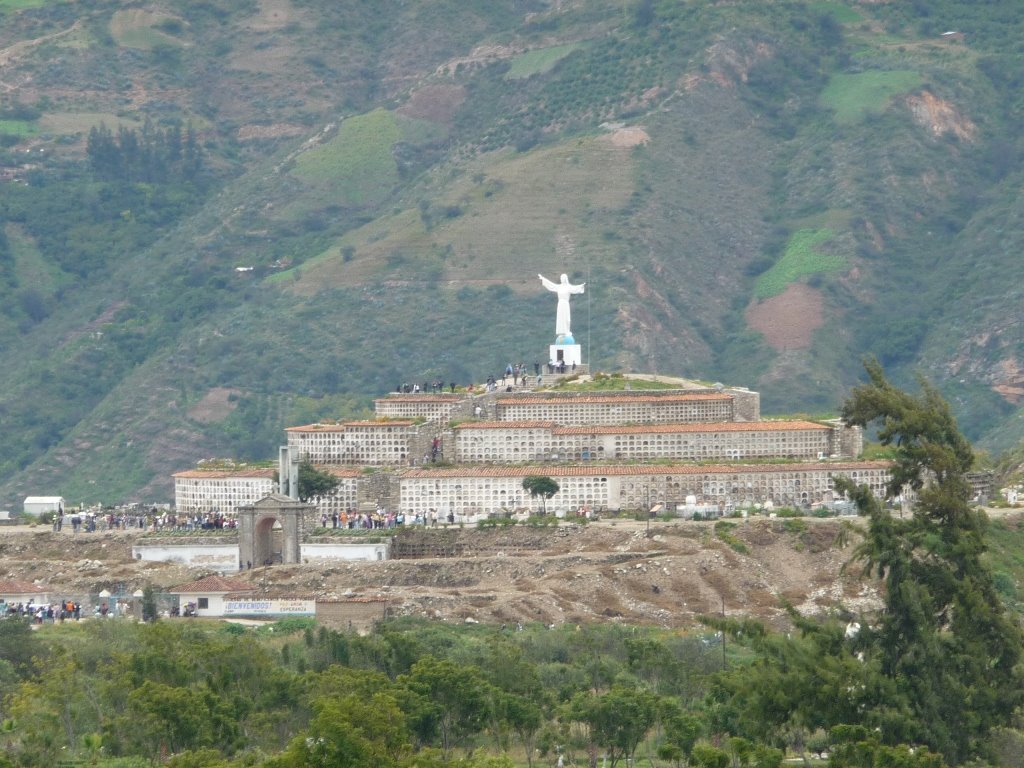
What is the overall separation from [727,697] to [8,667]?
24.0 m

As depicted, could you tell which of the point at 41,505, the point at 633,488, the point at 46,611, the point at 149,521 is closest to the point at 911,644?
the point at 633,488

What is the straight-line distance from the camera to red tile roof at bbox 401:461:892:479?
121188mm

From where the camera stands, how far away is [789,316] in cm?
18950

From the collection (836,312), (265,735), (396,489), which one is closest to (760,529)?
(396,489)

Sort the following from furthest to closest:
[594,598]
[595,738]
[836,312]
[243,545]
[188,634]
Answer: [836,312] → [243,545] → [594,598] → [188,634] → [595,738]

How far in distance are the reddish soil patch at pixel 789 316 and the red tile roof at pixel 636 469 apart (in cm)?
6269

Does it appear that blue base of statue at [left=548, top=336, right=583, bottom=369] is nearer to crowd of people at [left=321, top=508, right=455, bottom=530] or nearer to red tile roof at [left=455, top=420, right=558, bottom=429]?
red tile roof at [left=455, top=420, right=558, bottom=429]

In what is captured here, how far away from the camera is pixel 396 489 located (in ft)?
404

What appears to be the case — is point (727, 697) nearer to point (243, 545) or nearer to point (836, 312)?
point (243, 545)

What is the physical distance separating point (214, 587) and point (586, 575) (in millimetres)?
12811

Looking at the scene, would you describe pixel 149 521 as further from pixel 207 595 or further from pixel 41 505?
pixel 207 595

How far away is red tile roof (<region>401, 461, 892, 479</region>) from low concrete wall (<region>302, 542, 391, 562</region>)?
5.89 metres

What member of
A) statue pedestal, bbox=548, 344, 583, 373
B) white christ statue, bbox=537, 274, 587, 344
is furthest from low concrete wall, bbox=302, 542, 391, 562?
white christ statue, bbox=537, 274, 587, 344

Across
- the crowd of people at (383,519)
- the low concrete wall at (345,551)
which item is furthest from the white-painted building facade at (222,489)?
the low concrete wall at (345,551)
